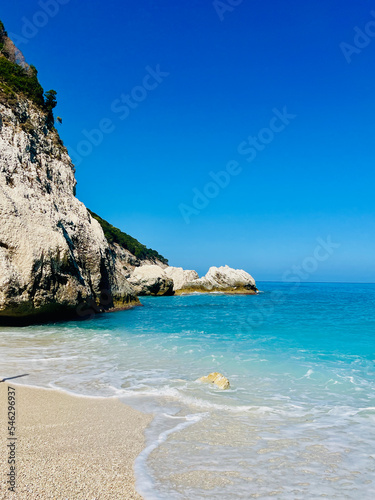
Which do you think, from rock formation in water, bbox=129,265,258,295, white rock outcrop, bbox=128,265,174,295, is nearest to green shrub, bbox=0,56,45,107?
white rock outcrop, bbox=128,265,174,295

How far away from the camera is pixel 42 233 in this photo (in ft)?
63.0

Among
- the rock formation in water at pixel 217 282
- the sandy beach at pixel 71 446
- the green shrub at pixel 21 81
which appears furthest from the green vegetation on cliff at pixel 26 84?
the rock formation in water at pixel 217 282

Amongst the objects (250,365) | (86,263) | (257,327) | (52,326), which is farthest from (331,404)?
(86,263)

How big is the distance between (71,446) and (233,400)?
13.1ft

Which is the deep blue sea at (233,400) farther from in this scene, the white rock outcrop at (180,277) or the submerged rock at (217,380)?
the white rock outcrop at (180,277)

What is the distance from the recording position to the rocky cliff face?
17812 mm

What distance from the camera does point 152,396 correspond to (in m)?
8.00

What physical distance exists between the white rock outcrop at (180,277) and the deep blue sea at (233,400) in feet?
162

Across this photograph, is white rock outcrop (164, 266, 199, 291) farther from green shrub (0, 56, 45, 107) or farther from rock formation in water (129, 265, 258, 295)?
green shrub (0, 56, 45, 107)

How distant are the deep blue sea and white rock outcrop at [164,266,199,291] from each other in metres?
49.3

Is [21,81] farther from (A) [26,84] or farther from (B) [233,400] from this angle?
(B) [233,400]

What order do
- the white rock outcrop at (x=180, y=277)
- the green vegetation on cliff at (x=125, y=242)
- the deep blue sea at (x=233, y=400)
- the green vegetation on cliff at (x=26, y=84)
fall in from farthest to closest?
1. the green vegetation on cliff at (x=125, y=242)
2. the white rock outcrop at (x=180, y=277)
3. the green vegetation on cliff at (x=26, y=84)
4. the deep blue sea at (x=233, y=400)

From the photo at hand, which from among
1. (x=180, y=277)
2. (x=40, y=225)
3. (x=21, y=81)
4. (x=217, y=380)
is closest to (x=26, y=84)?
(x=21, y=81)

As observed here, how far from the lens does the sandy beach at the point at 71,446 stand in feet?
12.7
